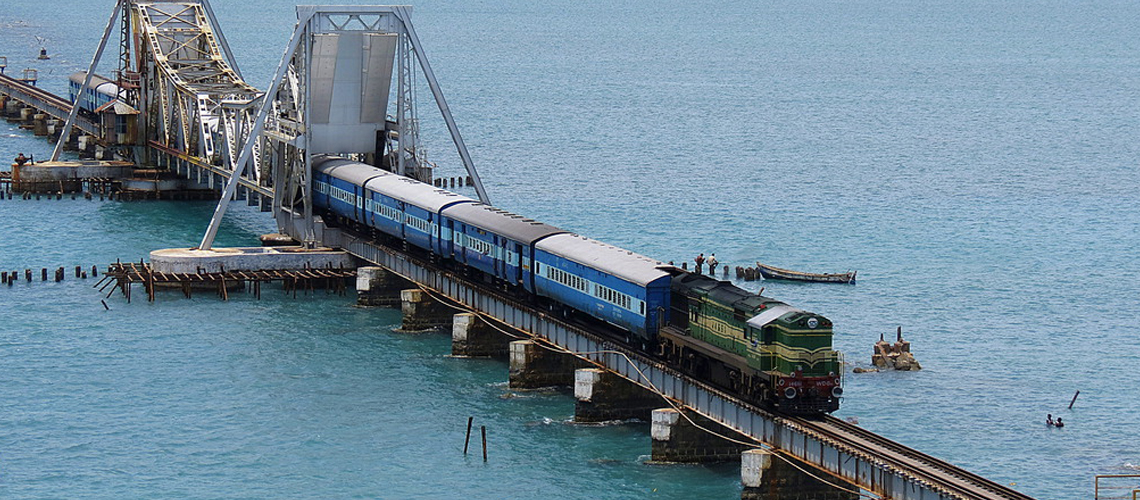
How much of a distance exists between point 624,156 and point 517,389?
9867 cm

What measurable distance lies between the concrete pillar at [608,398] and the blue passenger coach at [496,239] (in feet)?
29.1

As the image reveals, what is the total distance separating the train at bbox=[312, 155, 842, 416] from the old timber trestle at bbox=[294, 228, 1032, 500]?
82cm

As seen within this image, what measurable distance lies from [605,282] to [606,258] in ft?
4.32

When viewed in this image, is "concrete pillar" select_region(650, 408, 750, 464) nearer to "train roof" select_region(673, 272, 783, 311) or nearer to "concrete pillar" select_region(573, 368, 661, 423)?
"train roof" select_region(673, 272, 783, 311)

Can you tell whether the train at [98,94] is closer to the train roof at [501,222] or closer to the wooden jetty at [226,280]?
the wooden jetty at [226,280]

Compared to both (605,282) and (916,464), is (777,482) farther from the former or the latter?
(605,282)

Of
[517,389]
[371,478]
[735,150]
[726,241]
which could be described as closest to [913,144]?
[735,150]

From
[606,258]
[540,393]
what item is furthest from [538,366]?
[606,258]

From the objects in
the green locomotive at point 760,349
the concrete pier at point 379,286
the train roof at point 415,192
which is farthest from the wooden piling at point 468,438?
the concrete pier at point 379,286

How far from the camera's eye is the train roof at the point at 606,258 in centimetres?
7438

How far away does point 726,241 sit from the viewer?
130m

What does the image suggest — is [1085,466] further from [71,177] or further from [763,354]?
[71,177]

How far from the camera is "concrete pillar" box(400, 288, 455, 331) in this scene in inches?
3807

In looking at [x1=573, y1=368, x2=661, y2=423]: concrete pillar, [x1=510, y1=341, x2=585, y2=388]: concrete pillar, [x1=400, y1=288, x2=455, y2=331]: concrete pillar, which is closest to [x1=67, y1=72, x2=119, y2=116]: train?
[x1=400, y1=288, x2=455, y2=331]: concrete pillar
